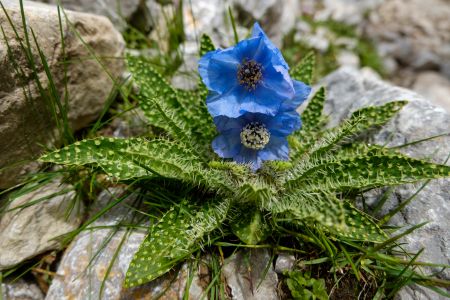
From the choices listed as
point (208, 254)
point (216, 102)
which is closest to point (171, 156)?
point (216, 102)

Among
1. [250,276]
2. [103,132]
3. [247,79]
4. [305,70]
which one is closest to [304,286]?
[250,276]

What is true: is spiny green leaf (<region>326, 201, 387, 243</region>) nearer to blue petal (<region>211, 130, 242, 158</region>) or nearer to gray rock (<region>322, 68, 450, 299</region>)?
gray rock (<region>322, 68, 450, 299</region>)

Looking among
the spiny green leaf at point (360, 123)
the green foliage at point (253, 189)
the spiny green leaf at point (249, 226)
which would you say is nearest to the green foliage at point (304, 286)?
the green foliage at point (253, 189)

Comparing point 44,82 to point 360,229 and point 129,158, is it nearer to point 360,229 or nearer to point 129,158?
point 129,158

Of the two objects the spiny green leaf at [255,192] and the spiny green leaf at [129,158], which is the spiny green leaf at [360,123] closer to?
the spiny green leaf at [255,192]

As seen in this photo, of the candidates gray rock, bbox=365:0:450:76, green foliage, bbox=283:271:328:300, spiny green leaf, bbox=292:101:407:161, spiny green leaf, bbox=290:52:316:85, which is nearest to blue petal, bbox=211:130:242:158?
spiny green leaf, bbox=292:101:407:161
